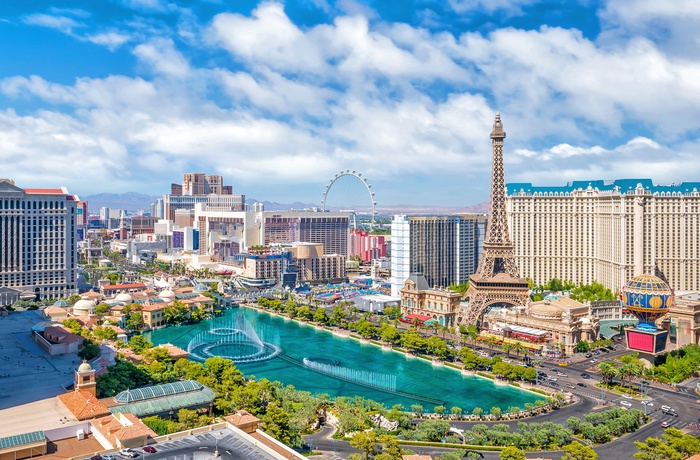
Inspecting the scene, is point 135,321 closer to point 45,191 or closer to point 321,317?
point 321,317

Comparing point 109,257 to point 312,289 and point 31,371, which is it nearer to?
point 312,289

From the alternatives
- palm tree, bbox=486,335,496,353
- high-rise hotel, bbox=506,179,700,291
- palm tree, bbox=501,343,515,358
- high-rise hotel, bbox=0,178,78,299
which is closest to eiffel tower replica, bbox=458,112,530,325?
palm tree, bbox=486,335,496,353

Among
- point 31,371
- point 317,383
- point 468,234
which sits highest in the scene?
point 468,234

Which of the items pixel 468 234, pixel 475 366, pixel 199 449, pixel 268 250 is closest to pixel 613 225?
pixel 468 234

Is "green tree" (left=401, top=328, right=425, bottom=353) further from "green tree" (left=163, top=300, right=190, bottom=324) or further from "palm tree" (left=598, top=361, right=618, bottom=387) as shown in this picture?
"green tree" (left=163, top=300, right=190, bottom=324)

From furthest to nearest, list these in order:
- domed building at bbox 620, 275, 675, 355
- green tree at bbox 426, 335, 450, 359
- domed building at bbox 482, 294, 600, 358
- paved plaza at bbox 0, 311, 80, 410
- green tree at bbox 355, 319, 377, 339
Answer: green tree at bbox 355, 319, 377, 339
domed building at bbox 482, 294, 600, 358
green tree at bbox 426, 335, 450, 359
domed building at bbox 620, 275, 675, 355
paved plaza at bbox 0, 311, 80, 410

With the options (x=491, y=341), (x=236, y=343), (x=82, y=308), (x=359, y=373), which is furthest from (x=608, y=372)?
(x=82, y=308)
